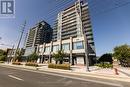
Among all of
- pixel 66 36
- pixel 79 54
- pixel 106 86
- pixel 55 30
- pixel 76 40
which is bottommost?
pixel 106 86

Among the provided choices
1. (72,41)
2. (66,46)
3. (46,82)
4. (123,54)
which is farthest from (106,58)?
(46,82)

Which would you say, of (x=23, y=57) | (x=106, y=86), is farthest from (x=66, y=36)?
(x=106, y=86)

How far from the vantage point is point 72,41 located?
49.0 meters

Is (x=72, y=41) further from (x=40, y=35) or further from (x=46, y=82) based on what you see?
(x=40, y=35)

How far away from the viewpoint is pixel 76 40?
47406 mm

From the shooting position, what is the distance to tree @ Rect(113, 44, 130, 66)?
35.0 meters

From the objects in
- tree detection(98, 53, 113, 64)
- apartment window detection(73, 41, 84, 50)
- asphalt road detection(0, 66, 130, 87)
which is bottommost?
asphalt road detection(0, 66, 130, 87)

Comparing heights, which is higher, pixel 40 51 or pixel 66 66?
pixel 40 51

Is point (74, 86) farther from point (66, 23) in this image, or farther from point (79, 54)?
point (66, 23)

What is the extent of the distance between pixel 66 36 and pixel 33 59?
45356 millimetres

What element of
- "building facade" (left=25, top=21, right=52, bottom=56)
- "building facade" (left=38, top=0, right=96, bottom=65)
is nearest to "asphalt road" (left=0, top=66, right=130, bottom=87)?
"building facade" (left=38, top=0, right=96, bottom=65)

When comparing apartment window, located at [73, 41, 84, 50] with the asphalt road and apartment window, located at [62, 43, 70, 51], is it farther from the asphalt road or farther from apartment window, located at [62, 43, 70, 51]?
the asphalt road

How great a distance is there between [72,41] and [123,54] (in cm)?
1862

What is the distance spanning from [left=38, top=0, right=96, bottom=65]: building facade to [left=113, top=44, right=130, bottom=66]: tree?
27.1ft
